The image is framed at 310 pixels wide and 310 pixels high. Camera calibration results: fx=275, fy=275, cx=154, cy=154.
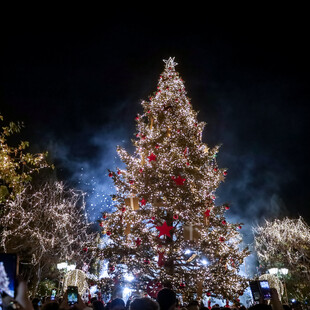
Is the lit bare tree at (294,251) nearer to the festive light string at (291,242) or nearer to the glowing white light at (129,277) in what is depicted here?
the festive light string at (291,242)

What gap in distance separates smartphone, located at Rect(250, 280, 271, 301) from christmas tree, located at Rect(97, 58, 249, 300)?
4678mm

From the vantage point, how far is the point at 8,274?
11.3 feet

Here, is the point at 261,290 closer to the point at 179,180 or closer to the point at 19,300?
the point at 19,300

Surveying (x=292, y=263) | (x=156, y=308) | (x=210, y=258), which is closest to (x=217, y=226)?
(x=210, y=258)

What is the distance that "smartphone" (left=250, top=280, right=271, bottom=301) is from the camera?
679 cm

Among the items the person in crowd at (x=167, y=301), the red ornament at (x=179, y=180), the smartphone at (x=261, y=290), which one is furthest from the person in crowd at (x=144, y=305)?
the red ornament at (x=179, y=180)

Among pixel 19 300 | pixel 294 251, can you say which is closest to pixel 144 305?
pixel 19 300

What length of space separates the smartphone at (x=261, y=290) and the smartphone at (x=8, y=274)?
584cm

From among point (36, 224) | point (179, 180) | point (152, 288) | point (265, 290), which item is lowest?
point (265, 290)

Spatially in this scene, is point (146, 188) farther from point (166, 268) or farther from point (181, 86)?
point (181, 86)

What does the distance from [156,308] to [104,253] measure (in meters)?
10.8

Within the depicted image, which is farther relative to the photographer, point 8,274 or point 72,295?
point 72,295

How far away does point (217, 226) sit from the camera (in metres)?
14.2

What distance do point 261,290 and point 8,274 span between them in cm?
593
